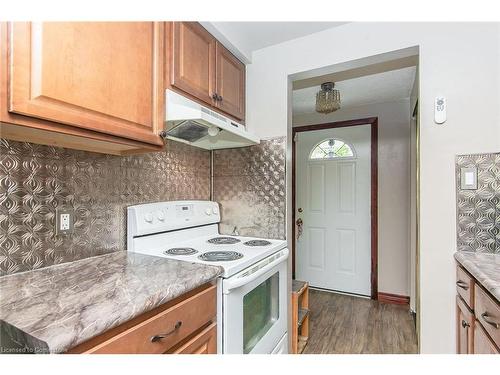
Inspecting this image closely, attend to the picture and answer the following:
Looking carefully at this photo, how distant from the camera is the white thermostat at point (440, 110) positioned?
4.40 feet

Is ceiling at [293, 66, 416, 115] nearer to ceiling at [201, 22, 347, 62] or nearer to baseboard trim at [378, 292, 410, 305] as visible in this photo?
ceiling at [201, 22, 347, 62]

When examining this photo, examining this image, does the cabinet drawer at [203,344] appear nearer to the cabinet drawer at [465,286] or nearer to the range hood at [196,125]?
the range hood at [196,125]

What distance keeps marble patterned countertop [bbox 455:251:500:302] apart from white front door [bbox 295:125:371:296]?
1692mm

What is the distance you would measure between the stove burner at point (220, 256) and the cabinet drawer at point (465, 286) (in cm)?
101

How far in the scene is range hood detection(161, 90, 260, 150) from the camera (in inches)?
47.3

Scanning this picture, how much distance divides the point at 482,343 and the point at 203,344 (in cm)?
107

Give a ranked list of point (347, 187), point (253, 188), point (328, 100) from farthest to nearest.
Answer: point (347, 187)
point (328, 100)
point (253, 188)

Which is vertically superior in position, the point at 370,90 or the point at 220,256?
the point at 370,90

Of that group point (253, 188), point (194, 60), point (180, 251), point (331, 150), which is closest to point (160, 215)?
point (180, 251)

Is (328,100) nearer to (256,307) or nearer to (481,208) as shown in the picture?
(481,208)

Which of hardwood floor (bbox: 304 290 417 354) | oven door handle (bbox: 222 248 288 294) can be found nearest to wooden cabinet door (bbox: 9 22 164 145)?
Result: oven door handle (bbox: 222 248 288 294)

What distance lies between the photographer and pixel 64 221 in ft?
3.69
